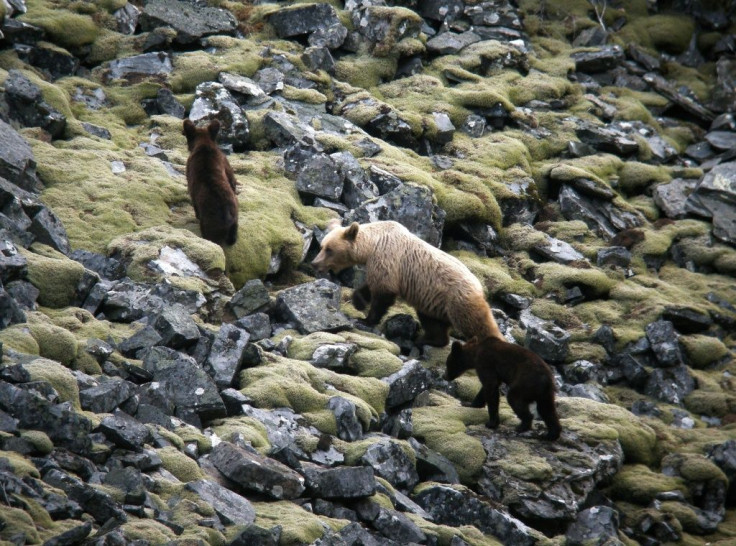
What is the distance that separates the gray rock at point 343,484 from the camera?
953cm

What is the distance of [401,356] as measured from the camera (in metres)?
13.7

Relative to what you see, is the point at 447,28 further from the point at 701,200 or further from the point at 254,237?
the point at 254,237

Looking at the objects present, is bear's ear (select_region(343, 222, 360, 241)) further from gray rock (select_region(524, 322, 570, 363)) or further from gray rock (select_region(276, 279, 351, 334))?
gray rock (select_region(524, 322, 570, 363))

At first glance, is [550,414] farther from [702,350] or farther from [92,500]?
[92,500]

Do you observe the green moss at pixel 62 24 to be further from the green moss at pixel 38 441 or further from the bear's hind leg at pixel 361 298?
the green moss at pixel 38 441

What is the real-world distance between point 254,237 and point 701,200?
12.5 meters

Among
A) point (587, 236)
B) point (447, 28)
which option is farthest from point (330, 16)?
point (587, 236)

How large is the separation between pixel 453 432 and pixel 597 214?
9.60m

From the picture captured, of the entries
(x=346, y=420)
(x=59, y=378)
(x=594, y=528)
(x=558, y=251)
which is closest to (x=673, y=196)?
(x=558, y=251)

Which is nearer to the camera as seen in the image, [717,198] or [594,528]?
[594,528]

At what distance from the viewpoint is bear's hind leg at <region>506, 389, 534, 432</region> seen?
12.2m

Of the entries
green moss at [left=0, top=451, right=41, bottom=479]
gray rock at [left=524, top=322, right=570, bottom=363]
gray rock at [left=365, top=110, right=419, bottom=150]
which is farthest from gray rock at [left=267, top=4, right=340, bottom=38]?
green moss at [left=0, top=451, right=41, bottom=479]

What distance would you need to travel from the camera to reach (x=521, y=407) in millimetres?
12352

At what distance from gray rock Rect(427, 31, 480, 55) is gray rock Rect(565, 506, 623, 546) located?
49.8 feet
